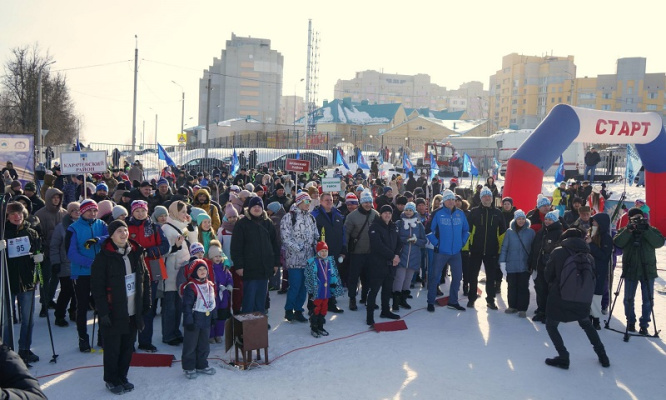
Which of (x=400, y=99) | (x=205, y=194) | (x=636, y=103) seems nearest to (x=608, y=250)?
(x=205, y=194)

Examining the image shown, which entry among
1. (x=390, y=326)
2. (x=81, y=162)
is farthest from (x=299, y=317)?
(x=81, y=162)

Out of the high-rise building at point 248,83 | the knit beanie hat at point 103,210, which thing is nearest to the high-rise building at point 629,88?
the high-rise building at point 248,83

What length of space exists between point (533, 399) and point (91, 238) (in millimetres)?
5206

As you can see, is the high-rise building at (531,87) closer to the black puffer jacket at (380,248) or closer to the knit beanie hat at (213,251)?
the black puffer jacket at (380,248)

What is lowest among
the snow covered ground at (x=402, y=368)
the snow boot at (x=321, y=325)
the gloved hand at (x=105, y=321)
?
the snow covered ground at (x=402, y=368)

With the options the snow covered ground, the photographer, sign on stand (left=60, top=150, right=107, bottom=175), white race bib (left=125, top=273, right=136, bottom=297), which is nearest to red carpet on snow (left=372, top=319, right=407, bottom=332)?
the snow covered ground

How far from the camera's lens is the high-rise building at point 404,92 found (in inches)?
6885

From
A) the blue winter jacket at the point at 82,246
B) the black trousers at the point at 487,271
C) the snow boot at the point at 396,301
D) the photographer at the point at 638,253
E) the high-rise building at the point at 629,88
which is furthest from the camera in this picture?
the high-rise building at the point at 629,88

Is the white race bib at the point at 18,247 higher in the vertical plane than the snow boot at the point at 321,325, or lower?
higher

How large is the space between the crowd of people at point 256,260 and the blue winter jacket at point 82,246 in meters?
0.01

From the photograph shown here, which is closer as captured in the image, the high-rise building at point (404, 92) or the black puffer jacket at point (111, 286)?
the black puffer jacket at point (111, 286)

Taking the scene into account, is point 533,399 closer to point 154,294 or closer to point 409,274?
point 409,274

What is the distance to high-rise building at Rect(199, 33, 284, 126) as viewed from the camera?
13575 cm

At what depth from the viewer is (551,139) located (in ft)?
45.0
